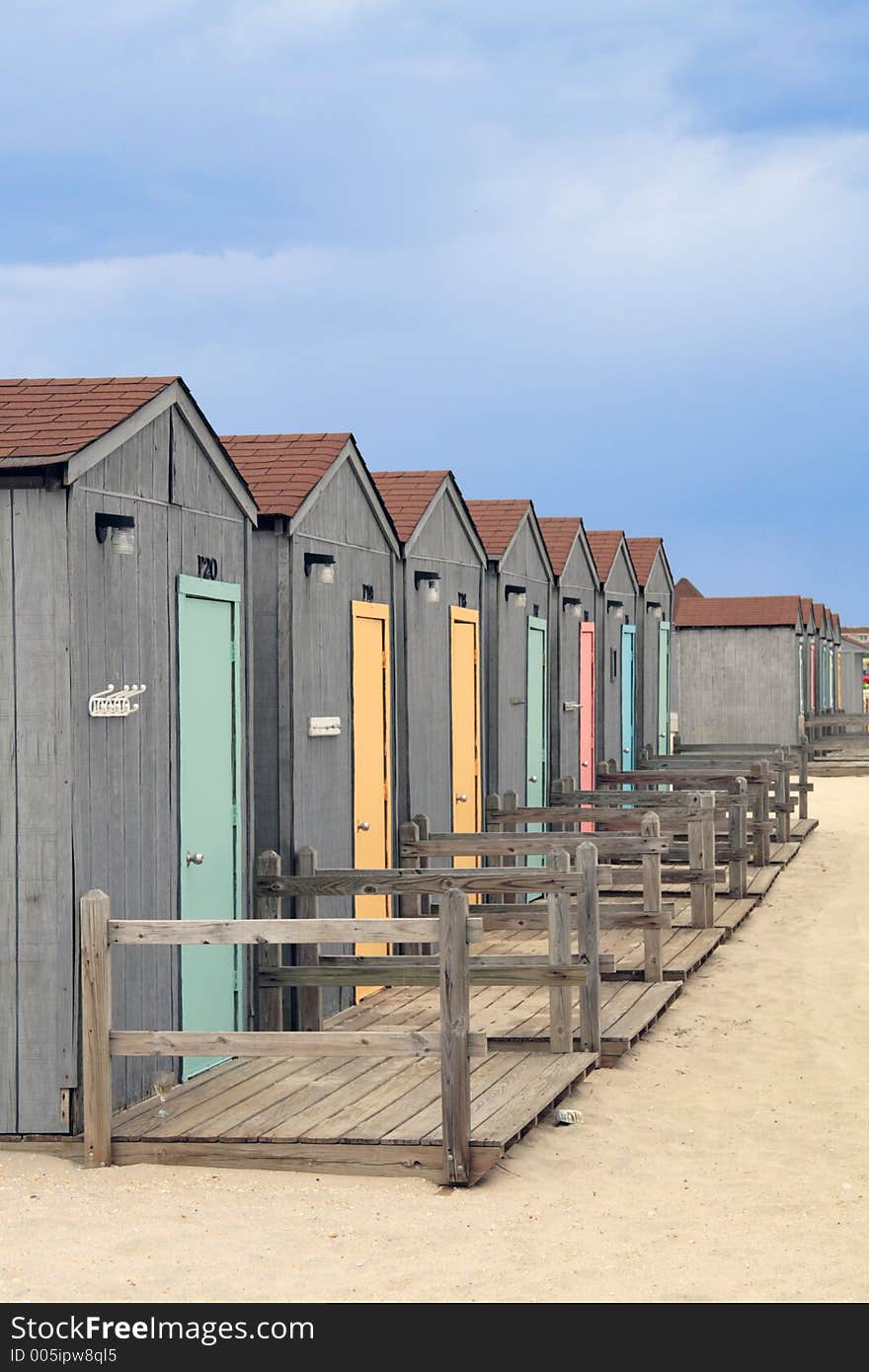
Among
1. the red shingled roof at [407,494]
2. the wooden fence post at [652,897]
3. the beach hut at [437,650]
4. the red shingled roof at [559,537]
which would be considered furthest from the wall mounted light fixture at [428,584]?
the red shingled roof at [559,537]

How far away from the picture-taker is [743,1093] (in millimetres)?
9047

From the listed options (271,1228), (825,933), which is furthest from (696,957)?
(271,1228)

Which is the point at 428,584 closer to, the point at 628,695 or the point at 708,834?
the point at 708,834

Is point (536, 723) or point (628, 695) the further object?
point (628, 695)

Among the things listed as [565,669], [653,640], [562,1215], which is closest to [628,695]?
[653,640]

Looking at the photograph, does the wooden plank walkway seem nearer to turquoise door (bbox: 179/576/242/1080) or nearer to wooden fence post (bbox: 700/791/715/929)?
turquoise door (bbox: 179/576/242/1080)

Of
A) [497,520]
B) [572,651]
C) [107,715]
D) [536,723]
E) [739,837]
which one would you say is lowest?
[739,837]

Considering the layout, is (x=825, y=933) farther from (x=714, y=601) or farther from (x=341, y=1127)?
(x=714, y=601)

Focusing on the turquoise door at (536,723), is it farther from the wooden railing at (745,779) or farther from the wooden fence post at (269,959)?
the wooden fence post at (269,959)

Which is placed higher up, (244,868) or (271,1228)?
(244,868)

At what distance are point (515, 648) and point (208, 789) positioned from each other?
26.3 ft

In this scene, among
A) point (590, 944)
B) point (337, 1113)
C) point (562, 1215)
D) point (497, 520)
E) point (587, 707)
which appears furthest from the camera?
point (587, 707)

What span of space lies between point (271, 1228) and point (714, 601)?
32.8 meters

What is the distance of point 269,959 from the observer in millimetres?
9609
